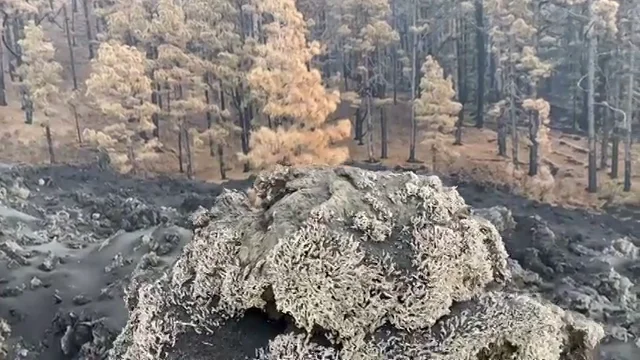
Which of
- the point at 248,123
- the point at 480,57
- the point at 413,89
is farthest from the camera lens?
the point at 480,57

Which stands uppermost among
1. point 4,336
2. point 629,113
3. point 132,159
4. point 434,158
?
point 629,113

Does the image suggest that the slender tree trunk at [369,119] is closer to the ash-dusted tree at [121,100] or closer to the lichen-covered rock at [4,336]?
the ash-dusted tree at [121,100]

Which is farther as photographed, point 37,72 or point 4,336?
point 37,72

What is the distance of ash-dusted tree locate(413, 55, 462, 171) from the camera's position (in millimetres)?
10242

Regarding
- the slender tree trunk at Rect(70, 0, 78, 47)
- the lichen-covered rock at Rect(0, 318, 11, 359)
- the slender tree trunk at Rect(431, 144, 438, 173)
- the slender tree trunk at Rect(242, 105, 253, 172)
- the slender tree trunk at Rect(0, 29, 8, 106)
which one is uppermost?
the slender tree trunk at Rect(70, 0, 78, 47)

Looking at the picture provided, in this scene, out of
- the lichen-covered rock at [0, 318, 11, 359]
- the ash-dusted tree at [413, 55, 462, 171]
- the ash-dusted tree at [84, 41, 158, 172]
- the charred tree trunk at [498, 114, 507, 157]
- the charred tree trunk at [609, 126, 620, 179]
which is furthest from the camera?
the ash-dusted tree at [84, 41, 158, 172]

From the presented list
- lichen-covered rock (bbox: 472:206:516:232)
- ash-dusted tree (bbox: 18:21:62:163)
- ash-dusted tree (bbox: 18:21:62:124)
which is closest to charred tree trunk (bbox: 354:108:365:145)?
Result: lichen-covered rock (bbox: 472:206:516:232)

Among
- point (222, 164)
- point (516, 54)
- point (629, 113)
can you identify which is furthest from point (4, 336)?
point (629, 113)

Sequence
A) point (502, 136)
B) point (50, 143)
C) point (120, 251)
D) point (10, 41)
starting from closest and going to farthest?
1. point (120, 251)
2. point (502, 136)
3. point (50, 143)
4. point (10, 41)

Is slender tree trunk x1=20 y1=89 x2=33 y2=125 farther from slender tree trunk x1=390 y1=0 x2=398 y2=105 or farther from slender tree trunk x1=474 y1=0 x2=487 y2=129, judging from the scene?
slender tree trunk x1=474 y1=0 x2=487 y2=129

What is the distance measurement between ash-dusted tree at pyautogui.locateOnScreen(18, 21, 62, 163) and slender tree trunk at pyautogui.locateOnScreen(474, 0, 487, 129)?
6.69 meters

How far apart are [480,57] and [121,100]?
5905 mm

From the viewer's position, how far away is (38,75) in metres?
11.4

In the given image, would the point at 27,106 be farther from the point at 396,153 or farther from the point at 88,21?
the point at 396,153
